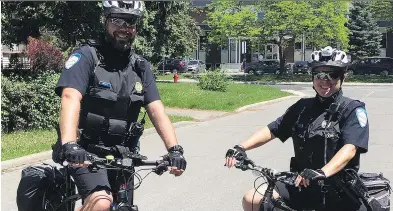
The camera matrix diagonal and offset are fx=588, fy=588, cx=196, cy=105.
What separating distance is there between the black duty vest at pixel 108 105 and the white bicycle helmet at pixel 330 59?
122 centimetres

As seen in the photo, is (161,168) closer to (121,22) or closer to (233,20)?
(121,22)

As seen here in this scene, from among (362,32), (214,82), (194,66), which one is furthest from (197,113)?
Result: (362,32)

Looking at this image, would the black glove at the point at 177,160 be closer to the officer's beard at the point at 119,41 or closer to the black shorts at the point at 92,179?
the black shorts at the point at 92,179

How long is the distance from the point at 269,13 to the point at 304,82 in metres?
5.64

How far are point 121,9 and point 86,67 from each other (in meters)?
0.43

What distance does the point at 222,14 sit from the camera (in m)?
46.1

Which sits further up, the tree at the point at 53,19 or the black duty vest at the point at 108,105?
the tree at the point at 53,19

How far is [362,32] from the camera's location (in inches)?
2071

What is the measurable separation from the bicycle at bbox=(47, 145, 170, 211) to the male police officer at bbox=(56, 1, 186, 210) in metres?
0.07

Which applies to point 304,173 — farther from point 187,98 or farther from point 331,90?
point 187,98

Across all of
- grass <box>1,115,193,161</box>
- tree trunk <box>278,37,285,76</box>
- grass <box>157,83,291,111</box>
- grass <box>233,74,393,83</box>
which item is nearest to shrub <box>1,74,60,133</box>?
grass <box>1,115,193,161</box>

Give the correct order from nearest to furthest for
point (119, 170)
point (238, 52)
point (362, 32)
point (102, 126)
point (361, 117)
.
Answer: point (119, 170) < point (102, 126) < point (361, 117) < point (362, 32) < point (238, 52)

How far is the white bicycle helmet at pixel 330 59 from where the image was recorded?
3.95 metres

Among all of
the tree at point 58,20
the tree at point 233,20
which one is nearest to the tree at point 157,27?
the tree at point 58,20
